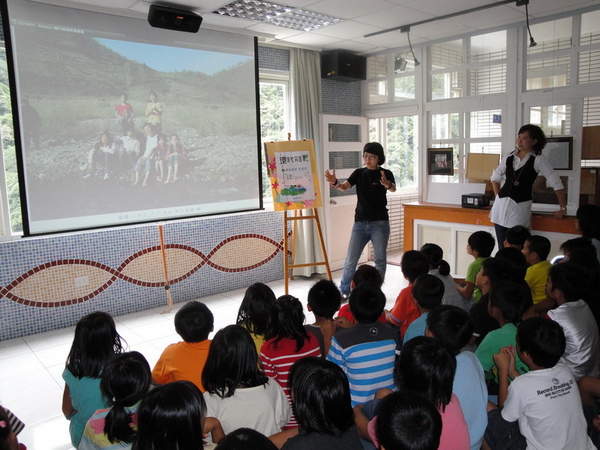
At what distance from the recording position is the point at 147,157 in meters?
4.54

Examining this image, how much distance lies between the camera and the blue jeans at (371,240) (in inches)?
187

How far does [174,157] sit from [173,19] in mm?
1264

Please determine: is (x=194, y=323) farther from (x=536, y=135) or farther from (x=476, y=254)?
(x=536, y=135)

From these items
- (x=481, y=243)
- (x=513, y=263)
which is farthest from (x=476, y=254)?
(x=513, y=263)

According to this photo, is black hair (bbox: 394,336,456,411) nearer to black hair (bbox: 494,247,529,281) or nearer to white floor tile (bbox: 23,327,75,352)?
black hair (bbox: 494,247,529,281)

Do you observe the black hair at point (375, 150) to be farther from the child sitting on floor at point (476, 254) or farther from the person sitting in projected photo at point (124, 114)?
the person sitting in projected photo at point (124, 114)

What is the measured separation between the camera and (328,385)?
1.37 m

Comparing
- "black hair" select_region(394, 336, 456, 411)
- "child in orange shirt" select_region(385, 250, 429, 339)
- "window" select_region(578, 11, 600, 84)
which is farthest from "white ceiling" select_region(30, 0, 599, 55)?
"black hair" select_region(394, 336, 456, 411)

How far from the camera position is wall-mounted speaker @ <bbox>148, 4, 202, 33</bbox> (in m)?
4.01

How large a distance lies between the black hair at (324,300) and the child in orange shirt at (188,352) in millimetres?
558

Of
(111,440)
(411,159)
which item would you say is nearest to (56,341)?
(111,440)

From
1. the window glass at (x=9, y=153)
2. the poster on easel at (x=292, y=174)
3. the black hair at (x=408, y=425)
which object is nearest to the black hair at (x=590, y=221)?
the poster on easel at (x=292, y=174)

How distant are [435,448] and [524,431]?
75 cm

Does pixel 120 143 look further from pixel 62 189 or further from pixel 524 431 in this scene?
pixel 524 431
